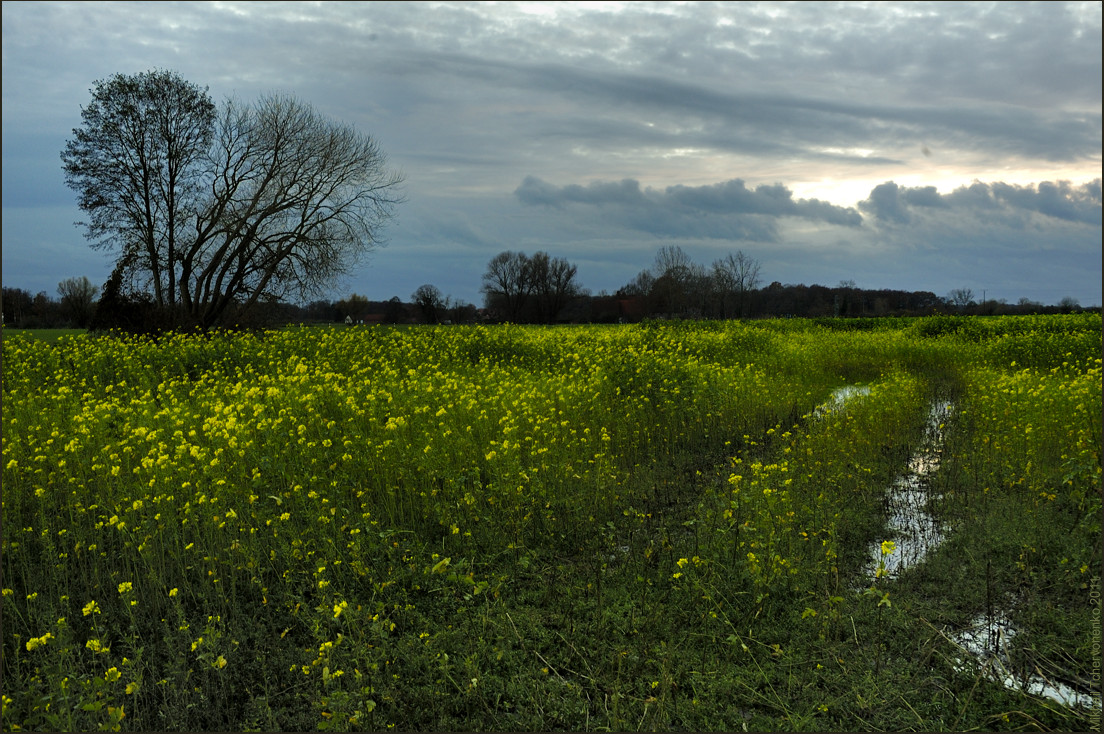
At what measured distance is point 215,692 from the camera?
11.9ft

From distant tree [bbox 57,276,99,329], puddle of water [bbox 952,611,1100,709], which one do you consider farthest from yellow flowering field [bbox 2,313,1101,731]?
distant tree [bbox 57,276,99,329]

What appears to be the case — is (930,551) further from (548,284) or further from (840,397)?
(548,284)

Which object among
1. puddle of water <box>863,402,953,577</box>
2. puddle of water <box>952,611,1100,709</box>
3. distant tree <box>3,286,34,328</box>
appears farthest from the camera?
distant tree <box>3,286,34,328</box>

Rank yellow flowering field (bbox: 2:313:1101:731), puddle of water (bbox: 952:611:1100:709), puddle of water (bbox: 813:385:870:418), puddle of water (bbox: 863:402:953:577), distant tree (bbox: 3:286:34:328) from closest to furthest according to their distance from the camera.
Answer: yellow flowering field (bbox: 2:313:1101:731) → puddle of water (bbox: 952:611:1100:709) → puddle of water (bbox: 863:402:953:577) → puddle of water (bbox: 813:385:870:418) → distant tree (bbox: 3:286:34:328)

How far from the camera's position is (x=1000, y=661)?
4.04 meters

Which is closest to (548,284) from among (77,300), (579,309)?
(579,309)

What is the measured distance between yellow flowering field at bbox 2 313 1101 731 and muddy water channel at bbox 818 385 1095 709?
0.11 meters

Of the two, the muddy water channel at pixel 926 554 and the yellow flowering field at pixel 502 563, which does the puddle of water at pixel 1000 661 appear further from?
the yellow flowering field at pixel 502 563

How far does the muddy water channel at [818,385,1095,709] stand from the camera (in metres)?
3.82

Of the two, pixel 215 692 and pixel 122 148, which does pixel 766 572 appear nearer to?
pixel 215 692

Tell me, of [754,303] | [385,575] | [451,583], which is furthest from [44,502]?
[754,303]

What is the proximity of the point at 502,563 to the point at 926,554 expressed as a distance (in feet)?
11.6

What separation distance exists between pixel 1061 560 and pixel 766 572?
97.1 inches

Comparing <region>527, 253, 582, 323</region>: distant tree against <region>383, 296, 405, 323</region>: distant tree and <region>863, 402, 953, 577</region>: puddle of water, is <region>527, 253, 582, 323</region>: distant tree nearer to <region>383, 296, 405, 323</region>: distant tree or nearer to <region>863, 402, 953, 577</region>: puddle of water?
<region>383, 296, 405, 323</region>: distant tree
